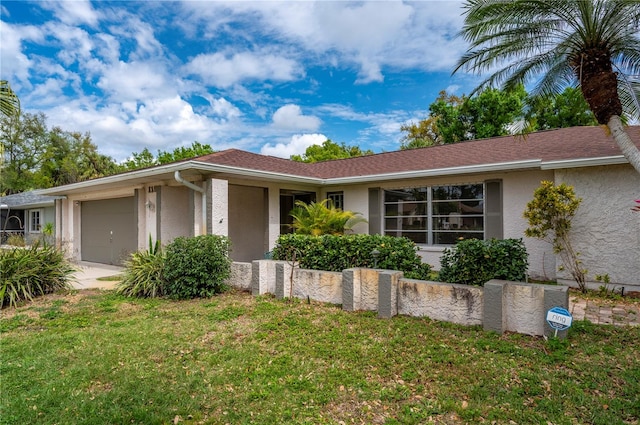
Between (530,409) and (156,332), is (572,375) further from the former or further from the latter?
(156,332)

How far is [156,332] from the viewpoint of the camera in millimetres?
5031

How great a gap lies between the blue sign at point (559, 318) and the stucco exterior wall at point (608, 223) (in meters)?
4.20

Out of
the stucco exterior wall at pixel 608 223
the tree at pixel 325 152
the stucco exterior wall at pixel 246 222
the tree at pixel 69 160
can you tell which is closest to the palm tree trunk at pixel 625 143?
the stucco exterior wall at pixel 608 223

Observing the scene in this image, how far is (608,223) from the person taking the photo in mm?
7148

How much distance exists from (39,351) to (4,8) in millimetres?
6549

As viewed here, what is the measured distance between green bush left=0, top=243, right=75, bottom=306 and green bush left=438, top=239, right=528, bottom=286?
8157 mm

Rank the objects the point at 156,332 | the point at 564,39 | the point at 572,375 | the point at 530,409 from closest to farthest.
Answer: the point at 530,409, the point at 572,375, the point at 156,332, the point at 564,39

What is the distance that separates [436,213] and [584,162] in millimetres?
3774

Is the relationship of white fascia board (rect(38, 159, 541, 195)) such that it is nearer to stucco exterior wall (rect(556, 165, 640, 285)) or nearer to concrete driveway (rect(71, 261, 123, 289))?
stucco exterior wall (rect(556, 165, 640, 285))

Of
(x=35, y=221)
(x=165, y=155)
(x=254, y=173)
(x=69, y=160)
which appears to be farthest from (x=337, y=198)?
(x=69, y=160)

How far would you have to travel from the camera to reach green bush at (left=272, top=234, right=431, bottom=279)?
5895mm

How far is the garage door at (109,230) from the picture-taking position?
1222 centimetres

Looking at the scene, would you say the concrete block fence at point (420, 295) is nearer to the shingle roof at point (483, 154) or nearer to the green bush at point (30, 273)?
the shingle roof at point (483, 154)

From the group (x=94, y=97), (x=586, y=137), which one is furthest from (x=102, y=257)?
(x=586, y=137)
